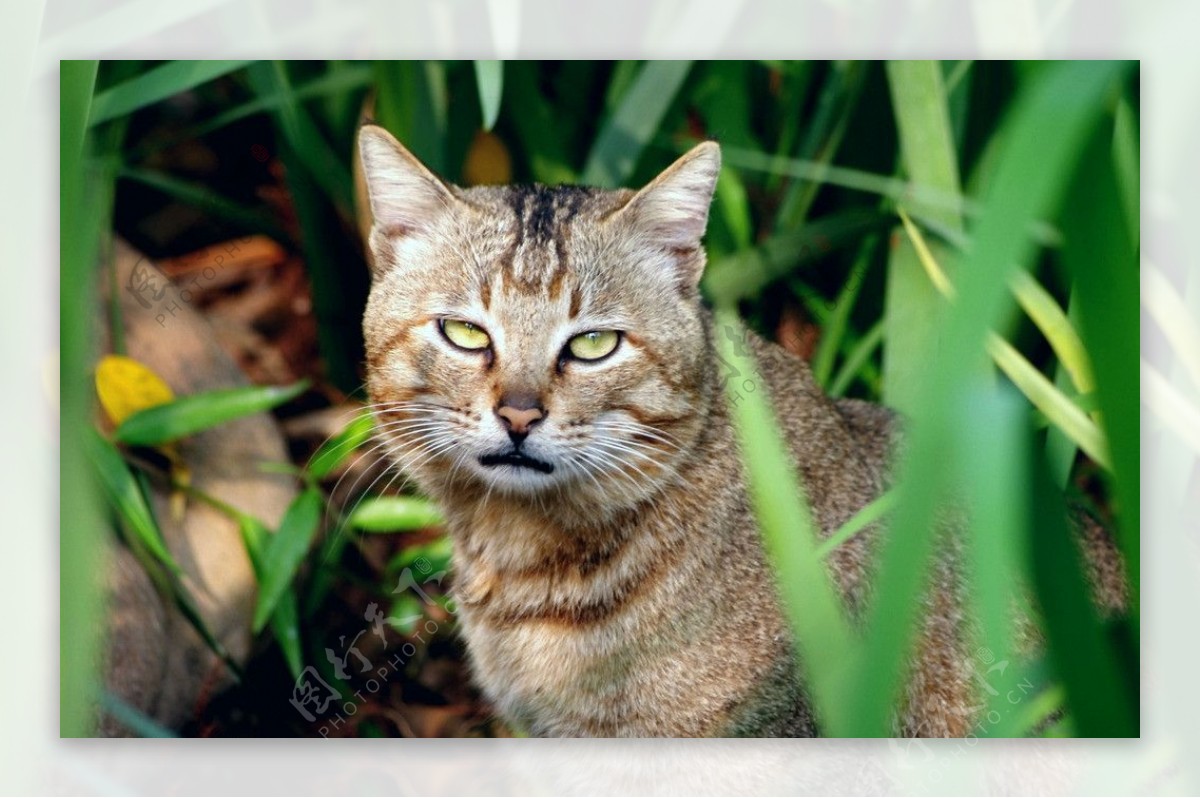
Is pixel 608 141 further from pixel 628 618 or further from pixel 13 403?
pixel 13 403

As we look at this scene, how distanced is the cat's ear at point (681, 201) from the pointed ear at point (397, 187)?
31 cm

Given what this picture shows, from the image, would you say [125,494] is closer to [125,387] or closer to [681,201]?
[125,387]

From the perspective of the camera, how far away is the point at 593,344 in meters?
2.03

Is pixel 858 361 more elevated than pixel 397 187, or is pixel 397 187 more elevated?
pixel 397 187

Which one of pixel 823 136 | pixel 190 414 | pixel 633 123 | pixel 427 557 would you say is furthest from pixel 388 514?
pixel 823 136

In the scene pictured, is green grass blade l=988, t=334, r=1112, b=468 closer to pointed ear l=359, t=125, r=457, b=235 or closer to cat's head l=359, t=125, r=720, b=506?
cat's head l=359, t=125, r=720, b=506

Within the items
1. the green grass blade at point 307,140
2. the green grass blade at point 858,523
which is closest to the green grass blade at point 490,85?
the green grass blade at point 307,140

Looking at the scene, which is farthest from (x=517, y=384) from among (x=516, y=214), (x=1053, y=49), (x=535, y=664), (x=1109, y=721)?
(x=1053, y=49)

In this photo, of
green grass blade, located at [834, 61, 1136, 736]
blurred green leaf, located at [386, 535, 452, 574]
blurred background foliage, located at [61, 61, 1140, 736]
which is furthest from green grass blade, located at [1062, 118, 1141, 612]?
blurred green leaf, located at [386, 535, 452, 574]

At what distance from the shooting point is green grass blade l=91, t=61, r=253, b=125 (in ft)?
7.48

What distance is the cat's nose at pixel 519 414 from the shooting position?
73.8 inches

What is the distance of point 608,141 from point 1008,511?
1.22m

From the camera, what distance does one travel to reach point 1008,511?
4.51 ft

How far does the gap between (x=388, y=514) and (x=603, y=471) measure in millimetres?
572
